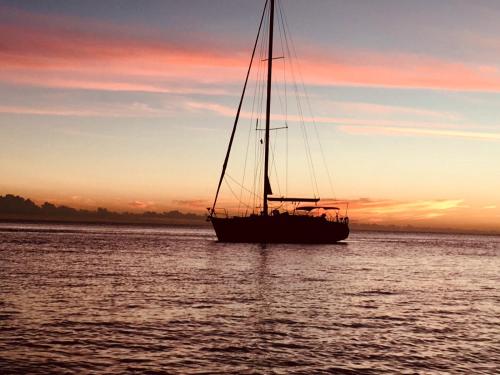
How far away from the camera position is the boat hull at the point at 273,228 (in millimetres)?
76875

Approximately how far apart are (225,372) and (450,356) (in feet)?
26.6

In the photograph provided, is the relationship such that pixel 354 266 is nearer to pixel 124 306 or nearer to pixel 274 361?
pixel 124 306

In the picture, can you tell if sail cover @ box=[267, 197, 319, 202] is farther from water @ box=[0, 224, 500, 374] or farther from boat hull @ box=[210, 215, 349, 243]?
water @ box=[0, 224, 500, 374]

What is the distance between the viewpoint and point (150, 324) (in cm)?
2406

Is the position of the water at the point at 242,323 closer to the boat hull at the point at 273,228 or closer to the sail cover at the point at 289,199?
the boat hull at the point at 273,228

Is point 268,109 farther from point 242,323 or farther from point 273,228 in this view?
point 242,323

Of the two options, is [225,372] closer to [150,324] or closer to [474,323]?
[150,324]

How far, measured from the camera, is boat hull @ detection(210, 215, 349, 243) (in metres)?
76.9

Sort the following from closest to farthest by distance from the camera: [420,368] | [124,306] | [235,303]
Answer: [420,368]
[124,306]
[235,303]

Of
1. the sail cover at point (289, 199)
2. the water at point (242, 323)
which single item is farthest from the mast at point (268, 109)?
the water at point (242, 323)

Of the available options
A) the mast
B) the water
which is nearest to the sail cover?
the mast

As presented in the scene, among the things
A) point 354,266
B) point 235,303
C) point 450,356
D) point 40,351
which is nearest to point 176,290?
point 235,303

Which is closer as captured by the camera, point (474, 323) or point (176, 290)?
point (474, 323)

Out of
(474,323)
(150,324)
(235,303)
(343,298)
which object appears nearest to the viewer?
(150,324)
